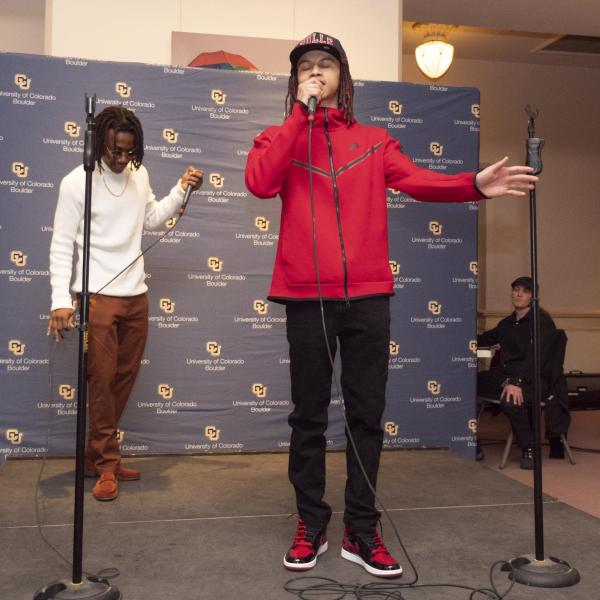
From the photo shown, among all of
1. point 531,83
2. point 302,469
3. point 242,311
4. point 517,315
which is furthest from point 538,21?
point 302,469

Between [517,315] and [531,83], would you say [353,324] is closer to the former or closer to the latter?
[517,315]

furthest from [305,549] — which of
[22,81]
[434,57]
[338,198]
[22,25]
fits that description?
[22,25]

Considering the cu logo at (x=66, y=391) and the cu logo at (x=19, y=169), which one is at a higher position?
the cu logo at (x=19, y=169)

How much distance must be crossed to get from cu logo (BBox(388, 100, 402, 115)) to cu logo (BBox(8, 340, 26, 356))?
7.41ft

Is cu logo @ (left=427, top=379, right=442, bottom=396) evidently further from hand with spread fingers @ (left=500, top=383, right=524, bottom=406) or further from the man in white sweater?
the man in white sweater

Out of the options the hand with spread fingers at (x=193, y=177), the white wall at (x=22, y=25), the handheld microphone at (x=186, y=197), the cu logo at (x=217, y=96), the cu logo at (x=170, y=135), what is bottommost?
the handheld microphone at (x=186, y=197)

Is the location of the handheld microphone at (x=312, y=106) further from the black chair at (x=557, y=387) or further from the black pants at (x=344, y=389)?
the black chair at (x=557, y=387)

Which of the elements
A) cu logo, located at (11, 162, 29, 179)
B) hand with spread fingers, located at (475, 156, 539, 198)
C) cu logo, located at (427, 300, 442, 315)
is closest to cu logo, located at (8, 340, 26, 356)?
cu logo, located at (11, 162, 29, 179)

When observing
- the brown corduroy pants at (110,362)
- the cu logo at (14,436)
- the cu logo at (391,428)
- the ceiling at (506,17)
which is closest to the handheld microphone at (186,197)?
the brown corduroy pants at (110,362)

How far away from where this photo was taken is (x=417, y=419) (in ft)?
13.1

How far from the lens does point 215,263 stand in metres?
3.80

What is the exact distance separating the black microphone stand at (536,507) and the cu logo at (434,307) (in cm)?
189

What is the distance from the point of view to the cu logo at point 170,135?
3.76 metres

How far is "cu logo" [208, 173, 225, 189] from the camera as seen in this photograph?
380 cm
